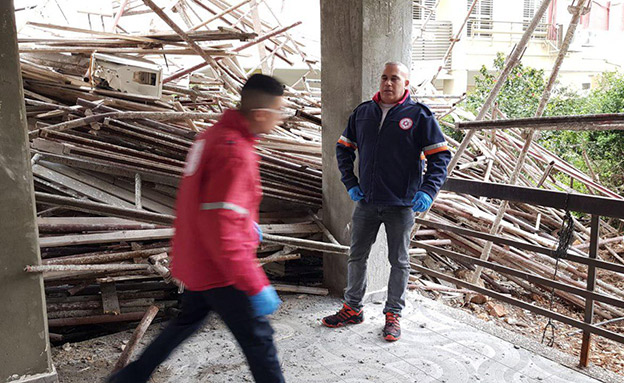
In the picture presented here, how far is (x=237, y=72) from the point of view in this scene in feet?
28.3

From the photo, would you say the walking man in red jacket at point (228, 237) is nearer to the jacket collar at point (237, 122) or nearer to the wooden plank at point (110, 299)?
the jacket collar at point (237, 122)

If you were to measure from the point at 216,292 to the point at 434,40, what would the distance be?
2537 centimetres

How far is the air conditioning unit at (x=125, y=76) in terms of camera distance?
572cm

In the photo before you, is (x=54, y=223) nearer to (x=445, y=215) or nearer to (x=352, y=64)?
(x=352, y=64)

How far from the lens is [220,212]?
242 centimetres

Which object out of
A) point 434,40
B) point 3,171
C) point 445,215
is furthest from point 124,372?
point 434,40

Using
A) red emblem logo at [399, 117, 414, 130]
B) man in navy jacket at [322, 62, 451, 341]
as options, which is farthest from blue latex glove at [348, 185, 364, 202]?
red emblem logo at [399, 117, 414, 130]

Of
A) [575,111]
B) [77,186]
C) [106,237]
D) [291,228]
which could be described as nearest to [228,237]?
[106,237]

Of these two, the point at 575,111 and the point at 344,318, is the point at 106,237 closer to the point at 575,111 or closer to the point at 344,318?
the point at 344,318

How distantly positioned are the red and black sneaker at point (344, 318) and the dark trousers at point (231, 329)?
1.86 m

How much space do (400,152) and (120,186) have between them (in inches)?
113

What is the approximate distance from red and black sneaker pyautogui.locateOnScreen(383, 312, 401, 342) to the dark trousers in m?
1.74

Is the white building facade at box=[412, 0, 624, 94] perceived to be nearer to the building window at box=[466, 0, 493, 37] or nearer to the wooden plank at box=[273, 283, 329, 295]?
the building window at box=[466, 0, 493, 37]

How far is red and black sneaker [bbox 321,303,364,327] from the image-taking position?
450cm
